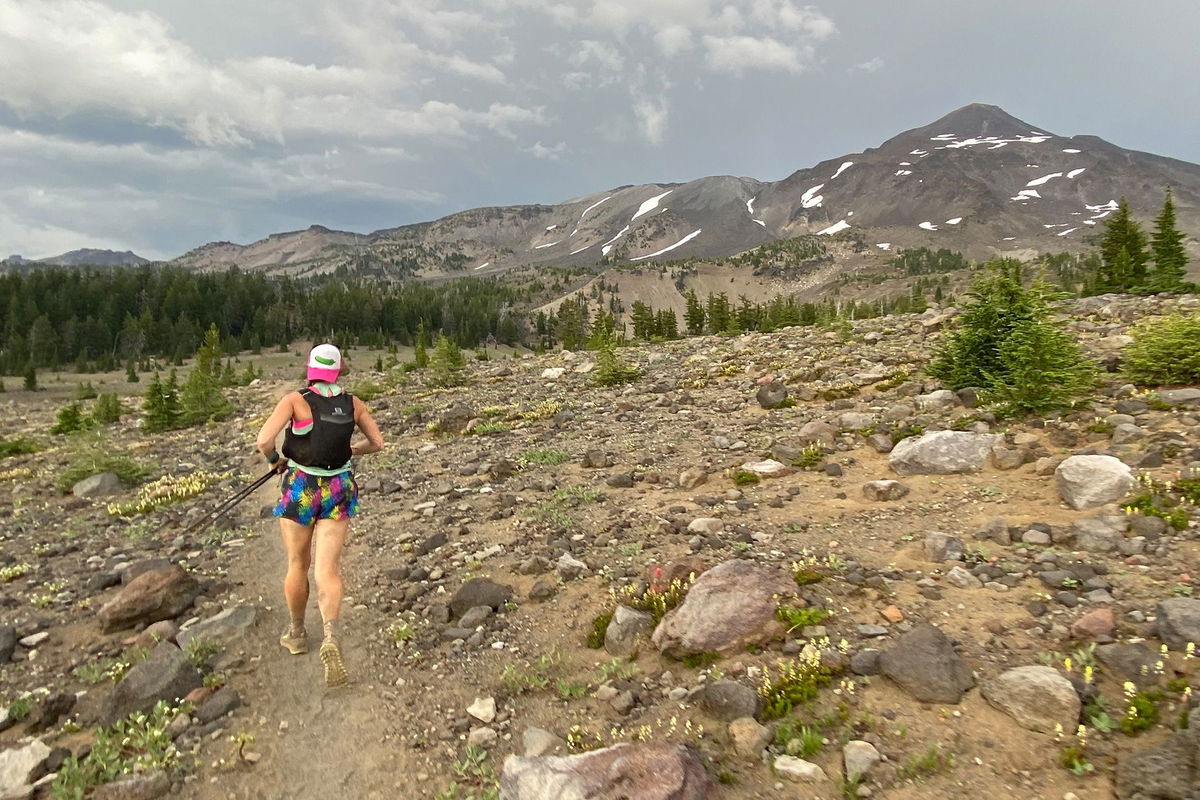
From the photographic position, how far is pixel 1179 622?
15.3 ft

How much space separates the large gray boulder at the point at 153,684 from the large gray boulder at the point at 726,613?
4.70m

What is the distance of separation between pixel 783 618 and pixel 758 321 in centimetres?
8711

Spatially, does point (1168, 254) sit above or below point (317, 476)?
above

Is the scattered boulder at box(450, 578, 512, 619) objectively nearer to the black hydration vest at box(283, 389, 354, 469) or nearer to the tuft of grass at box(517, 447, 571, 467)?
the black hydration vest at box(283, 389, 354, 469)

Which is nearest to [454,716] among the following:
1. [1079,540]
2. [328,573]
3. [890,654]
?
[328,573]

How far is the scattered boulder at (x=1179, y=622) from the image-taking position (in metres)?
4.54

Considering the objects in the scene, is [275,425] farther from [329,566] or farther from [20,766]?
[20,766]

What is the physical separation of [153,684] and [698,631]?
5322mm

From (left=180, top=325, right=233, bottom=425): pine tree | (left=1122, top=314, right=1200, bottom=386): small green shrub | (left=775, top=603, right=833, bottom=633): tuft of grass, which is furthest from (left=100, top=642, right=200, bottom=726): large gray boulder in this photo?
(left=180, top=325, right=233, bottom=425): pine tree

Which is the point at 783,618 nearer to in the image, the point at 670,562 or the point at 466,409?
the point at 670,562

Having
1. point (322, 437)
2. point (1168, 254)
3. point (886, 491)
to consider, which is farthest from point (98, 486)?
point (1168, 254)

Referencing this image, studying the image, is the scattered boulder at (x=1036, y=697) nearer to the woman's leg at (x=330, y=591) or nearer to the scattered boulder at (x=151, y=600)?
the woman's leg at (x=330, y=591)

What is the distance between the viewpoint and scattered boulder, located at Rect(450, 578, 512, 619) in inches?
294

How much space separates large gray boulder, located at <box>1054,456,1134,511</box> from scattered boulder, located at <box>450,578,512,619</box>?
7057 millimetres
